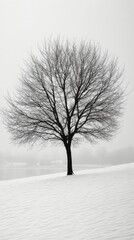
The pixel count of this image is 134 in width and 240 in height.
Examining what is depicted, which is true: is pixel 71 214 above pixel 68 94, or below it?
below

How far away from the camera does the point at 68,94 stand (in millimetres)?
22828

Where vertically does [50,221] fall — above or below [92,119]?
below

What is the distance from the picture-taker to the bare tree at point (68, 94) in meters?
22.0

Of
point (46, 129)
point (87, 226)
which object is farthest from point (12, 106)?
point (87, 226)

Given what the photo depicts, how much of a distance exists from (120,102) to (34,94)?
7.41 meters

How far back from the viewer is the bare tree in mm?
22000

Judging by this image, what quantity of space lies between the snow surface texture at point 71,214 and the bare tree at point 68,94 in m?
9.00

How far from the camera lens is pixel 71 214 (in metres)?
9.39

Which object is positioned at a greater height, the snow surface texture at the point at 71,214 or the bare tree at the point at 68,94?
the bare tree at the point at 68,94

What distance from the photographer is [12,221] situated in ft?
30.6

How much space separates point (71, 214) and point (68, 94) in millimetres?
14585

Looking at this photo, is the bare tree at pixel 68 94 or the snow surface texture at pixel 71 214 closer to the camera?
the snow surface texture at pixel 71 214

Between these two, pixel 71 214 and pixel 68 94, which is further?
pixel 68 94

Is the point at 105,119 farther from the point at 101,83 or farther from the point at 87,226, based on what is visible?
the point at 87,226
